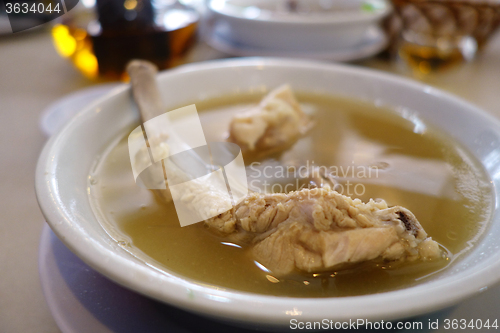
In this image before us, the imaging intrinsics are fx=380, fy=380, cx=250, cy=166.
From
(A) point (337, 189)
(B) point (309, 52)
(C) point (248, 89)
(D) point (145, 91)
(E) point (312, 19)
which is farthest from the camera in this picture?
(B) point (309, 52)

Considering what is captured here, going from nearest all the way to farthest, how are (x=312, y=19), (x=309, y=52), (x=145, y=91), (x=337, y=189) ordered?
1. (x=337, y=189)
2. (x=145, y=91)
3. (x=312, y=19)
4. (x=309, y=52)

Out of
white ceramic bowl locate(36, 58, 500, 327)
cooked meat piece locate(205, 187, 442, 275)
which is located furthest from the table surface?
cooked meat piece locate(205, 187, 442, 275)

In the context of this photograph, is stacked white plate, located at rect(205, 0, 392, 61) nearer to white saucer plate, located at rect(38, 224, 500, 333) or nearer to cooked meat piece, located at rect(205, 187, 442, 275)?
cooked meat piece, located at rect(205, 187, 442, 275)

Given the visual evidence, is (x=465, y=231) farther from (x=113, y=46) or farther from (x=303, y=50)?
(x=113, y=46)

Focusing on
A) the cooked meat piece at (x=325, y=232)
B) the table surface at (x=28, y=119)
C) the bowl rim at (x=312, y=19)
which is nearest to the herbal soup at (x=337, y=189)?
the cooked meat piece at (x=325, y=232)

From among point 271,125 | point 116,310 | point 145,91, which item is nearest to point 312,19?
point 271,125

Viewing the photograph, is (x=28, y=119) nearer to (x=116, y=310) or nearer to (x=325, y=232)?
(x=116, y=310)
